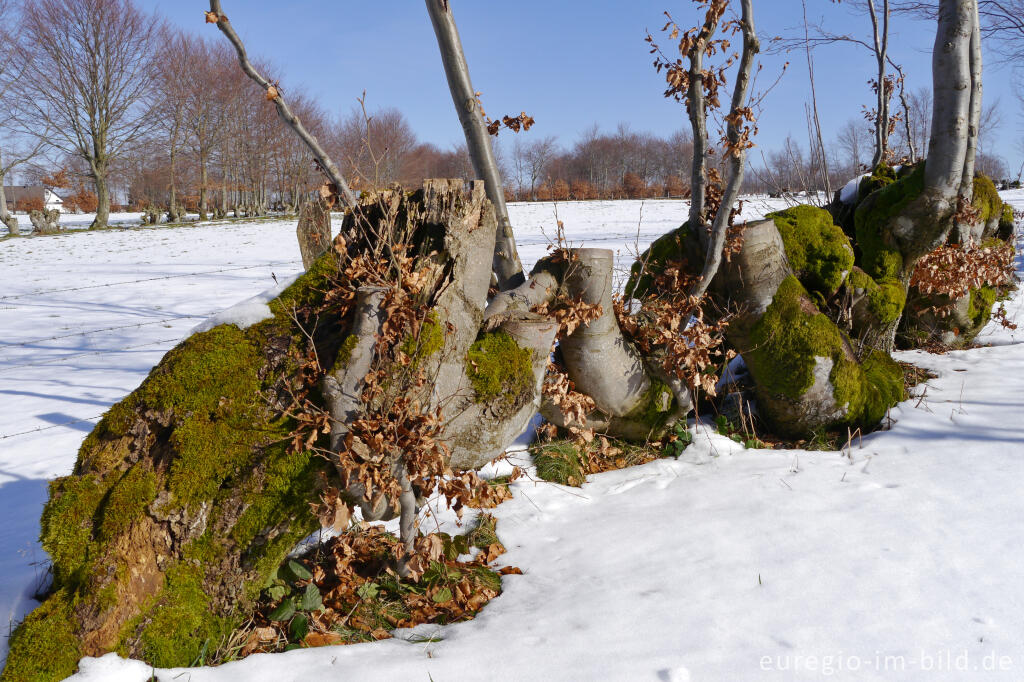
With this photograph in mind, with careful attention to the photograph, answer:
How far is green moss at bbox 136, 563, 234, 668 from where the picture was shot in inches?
88.1

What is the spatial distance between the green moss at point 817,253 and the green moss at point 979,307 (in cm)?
268

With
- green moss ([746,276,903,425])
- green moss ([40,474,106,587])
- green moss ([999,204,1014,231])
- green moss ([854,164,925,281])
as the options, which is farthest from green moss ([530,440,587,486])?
green moss ([999,204,1014,231])

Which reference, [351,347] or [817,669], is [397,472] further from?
[817,669]

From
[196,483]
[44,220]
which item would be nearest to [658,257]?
[196,483]

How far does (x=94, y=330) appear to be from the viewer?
8.60 m

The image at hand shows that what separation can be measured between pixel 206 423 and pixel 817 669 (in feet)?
8.42

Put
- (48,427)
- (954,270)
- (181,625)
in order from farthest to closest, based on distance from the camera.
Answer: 1. (954,270)
2. (48,427)
3. (181,625)

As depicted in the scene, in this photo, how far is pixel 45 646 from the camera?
6.94ft

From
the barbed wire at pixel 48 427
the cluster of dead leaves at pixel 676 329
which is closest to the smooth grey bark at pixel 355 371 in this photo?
the cluster of dead leaves at pixel 676 329

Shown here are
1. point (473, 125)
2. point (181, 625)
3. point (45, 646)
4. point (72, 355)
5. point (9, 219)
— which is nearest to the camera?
point (45, 646)

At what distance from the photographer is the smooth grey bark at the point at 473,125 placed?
12.6ft

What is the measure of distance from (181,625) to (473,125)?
328 cm

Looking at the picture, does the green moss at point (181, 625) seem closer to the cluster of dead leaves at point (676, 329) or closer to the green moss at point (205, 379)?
the green moss at point (205, 379)

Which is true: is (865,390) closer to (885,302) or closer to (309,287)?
(885,302)
